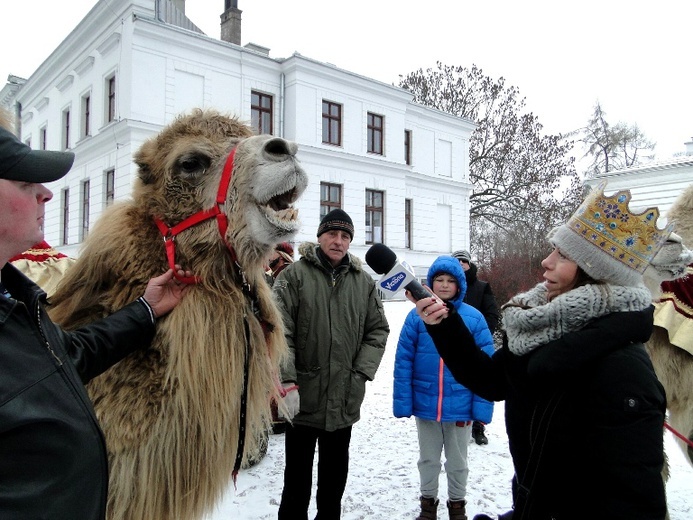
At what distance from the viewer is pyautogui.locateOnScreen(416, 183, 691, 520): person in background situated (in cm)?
167

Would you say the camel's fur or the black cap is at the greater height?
the black cap

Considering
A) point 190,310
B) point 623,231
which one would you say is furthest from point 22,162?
point 623,231

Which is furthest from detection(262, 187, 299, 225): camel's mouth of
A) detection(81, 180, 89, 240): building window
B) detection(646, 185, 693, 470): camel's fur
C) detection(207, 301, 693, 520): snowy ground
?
detection(81, 180, 89, 240): building window

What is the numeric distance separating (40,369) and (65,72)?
2586 centimetres

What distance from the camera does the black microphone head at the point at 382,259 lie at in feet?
7.47

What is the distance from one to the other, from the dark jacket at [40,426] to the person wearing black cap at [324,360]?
2.06 meters

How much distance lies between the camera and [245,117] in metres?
17.5

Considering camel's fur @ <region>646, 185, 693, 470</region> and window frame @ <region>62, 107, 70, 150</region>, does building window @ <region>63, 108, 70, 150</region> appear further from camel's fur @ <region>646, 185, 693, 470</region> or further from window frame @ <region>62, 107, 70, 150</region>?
camel's fur @ <region>646, 185, 693, 470</region>

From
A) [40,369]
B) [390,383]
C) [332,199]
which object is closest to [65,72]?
[332,199]

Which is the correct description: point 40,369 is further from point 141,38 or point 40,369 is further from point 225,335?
point 141,38

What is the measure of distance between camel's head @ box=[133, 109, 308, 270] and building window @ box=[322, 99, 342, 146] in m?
21.3

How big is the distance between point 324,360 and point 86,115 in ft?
73.1

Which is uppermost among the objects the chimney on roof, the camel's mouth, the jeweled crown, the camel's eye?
the chimney on roof

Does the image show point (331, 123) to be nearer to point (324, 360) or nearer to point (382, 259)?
point (324, 360)
